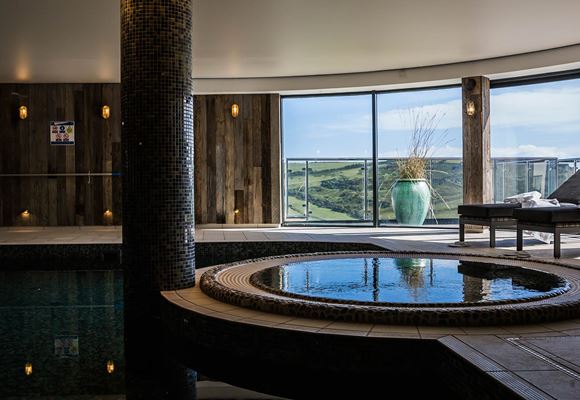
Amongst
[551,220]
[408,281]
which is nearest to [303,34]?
[551,220]

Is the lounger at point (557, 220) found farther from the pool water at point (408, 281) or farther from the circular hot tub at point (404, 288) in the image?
the pool water at point (408, 281)

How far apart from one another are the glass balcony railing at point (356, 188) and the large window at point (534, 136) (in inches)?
3.5

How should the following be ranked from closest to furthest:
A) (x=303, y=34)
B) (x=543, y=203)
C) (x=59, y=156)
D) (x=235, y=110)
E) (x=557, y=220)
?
(x=557, y=220), (x=303, y=34), (x=543, y=203), (x=59, y=156), (x=235, y=110)

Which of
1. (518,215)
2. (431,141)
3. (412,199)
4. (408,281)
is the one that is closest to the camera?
(408,281)

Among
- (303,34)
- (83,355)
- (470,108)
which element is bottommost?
(83,355)

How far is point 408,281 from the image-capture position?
12.7 feet

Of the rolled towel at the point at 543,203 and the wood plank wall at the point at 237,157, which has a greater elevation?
the wood plank wall at the point at 237,157

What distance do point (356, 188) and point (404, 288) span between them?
254 inches

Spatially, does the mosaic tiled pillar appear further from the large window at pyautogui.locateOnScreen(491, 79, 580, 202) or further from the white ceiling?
the large window at pyautogui.locateOnScreen(491, 79, 580, 202)

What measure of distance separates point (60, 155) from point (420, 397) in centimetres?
871

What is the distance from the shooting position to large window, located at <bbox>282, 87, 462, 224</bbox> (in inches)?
373

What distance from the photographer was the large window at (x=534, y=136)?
8351 millimetres

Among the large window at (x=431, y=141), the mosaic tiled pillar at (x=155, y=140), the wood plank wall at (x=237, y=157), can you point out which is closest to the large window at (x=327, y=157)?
the large window at (x=431, y=141)

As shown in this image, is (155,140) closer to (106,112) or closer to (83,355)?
(83,355)
